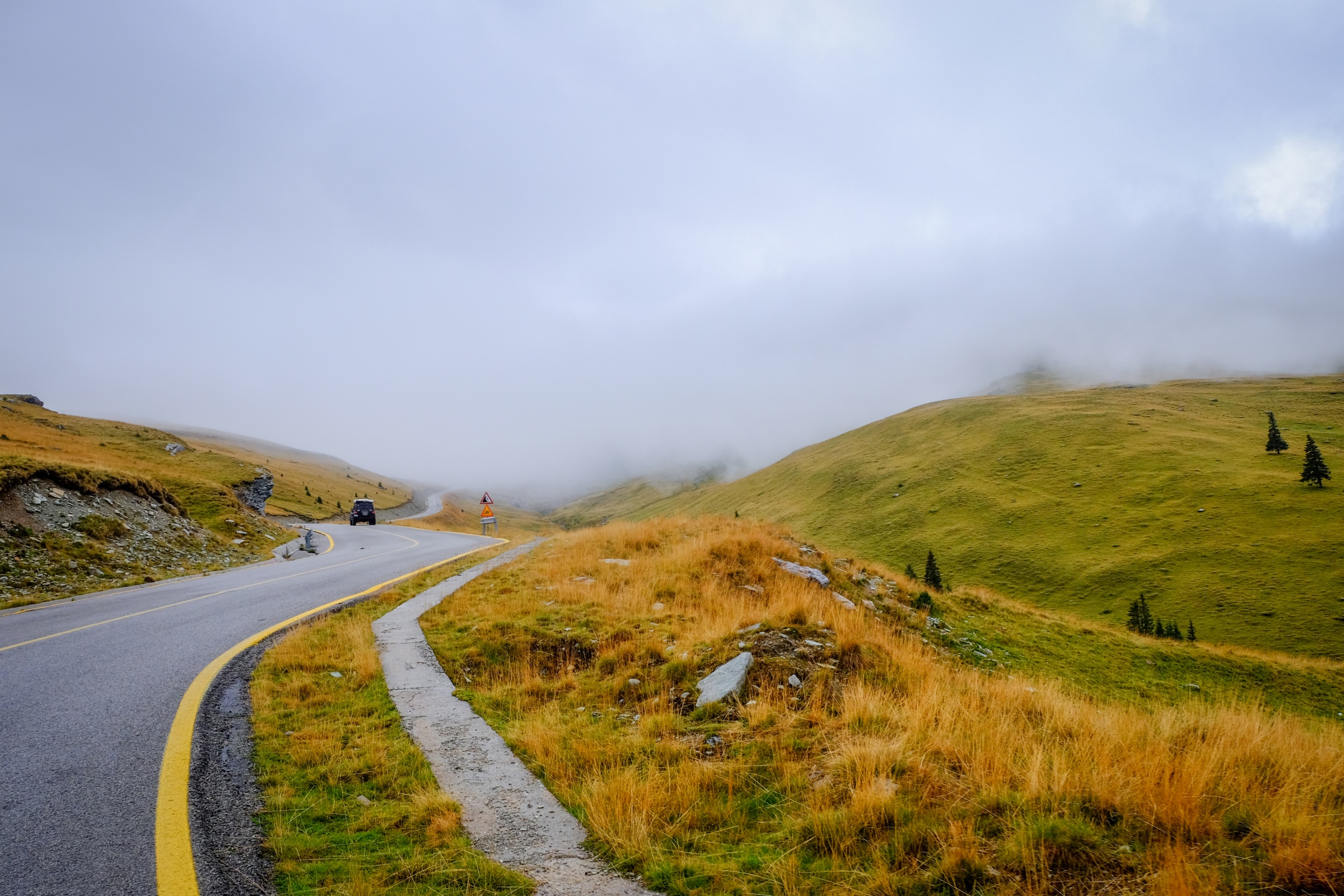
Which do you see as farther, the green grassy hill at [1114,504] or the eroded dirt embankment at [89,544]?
the green grassy hill at [1114,504]

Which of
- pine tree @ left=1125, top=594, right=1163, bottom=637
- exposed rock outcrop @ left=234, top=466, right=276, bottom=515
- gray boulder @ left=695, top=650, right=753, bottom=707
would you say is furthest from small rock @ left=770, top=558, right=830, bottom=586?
exposed rock outcrop @ left=234, top=466, right=276, bottom=515

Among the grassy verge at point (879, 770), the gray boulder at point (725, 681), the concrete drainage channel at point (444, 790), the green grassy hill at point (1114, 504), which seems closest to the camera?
the grassy verge at point (879, 770)

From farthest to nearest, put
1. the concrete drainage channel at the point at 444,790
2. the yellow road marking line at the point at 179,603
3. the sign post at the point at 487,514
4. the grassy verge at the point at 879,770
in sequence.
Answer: the sign post at the point at 487,514, the yellow road marking line at the point at 179,603, the concrete drainage channel at the point at 444,790, the grassy verge at the point at 879,770

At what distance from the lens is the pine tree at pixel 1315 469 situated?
64.1 metres

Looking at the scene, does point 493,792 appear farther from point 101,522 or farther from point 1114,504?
point 1114,504

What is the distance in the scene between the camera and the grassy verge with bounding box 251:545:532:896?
3787mm

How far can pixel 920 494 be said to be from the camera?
Result: 91.6 m

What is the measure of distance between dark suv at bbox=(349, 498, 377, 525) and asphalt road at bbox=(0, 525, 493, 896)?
137 ft

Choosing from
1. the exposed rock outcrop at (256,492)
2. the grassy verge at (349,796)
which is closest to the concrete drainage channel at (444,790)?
the grassy verge at (349,796)

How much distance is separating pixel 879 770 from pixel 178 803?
5.69 m

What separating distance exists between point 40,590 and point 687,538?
1745 cm

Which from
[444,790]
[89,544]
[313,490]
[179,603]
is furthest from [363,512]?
[444,790]

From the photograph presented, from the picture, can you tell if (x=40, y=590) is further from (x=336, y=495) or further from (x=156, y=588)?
(x=336, y=495)

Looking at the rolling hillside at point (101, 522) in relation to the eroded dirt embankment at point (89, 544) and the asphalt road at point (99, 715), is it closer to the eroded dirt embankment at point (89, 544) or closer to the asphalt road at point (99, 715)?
the eroded dirt embankment at point (89, 544)
